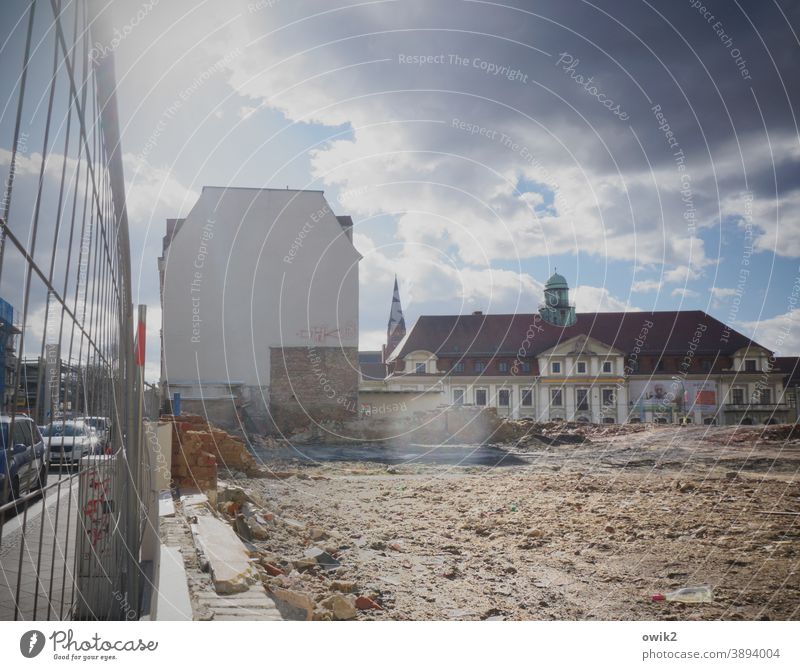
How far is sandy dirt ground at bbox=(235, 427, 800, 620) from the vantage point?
374 cm

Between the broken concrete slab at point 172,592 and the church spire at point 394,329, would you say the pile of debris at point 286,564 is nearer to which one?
the broken concrete slab at point 172,592

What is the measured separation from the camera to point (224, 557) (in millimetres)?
3379

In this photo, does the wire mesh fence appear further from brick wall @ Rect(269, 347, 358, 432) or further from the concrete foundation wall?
the concrete foundation wall

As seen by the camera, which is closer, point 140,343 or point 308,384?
point 140,343

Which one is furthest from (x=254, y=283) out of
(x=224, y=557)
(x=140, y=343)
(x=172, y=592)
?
(x=172, y=592)

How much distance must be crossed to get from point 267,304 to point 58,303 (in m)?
14.4

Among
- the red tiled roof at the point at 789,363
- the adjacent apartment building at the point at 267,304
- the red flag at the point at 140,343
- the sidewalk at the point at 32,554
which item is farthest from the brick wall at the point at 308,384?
the sidewalk at the point at 32,554

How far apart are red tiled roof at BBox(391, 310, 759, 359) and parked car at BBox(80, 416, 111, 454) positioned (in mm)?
24552

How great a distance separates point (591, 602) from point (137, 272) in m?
3.06

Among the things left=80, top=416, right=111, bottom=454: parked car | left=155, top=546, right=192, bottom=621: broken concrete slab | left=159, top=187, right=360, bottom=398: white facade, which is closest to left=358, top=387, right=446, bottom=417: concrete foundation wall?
left=159, top=187, right=360, bottom=398: white facade

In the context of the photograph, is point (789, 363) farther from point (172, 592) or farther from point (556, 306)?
point (556, 306)

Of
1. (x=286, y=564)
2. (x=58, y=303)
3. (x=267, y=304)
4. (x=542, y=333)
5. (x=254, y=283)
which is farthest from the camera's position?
A: (x=542, y=333)

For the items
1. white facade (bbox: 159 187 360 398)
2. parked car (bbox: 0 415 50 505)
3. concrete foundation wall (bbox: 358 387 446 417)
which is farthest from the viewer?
concrete foundation wall (bbox: 358 387 446 417)
